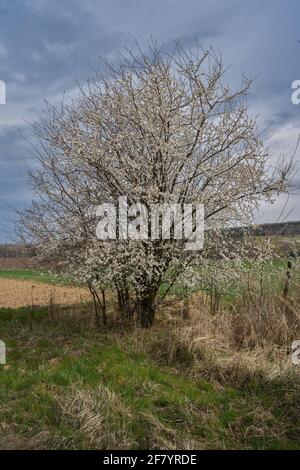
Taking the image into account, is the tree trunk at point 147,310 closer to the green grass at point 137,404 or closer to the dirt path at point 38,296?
the green grass at point 137,404

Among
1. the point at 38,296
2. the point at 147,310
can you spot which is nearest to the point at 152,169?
the point at 147,310

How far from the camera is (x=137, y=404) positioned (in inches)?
217

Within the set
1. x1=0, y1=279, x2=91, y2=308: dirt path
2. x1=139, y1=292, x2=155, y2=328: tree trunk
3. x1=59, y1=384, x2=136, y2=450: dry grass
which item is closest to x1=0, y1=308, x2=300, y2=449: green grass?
x1=59, y1=384, x2=136, y2=450: dry grass

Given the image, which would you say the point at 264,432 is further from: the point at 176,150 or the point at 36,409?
the point at 176,150

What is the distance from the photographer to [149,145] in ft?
29.8

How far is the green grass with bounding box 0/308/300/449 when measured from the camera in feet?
15.7

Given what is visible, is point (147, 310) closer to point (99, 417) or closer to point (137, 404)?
point (137, 404)

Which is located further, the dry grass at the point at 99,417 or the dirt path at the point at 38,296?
the dirt path at the point at 38,296

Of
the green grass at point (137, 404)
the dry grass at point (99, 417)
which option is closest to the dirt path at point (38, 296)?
the green grass at point (137, 404)

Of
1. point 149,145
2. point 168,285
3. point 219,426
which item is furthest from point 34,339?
point 219,426

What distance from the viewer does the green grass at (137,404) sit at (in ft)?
15.7

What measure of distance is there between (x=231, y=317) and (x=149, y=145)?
366 centimetres

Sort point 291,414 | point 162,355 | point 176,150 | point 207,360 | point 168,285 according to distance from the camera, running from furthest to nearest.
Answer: point 168,285
point 176,150
point 162,355
point 207,360
point 291,414

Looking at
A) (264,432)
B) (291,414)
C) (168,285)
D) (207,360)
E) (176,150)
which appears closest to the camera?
(264,432)
